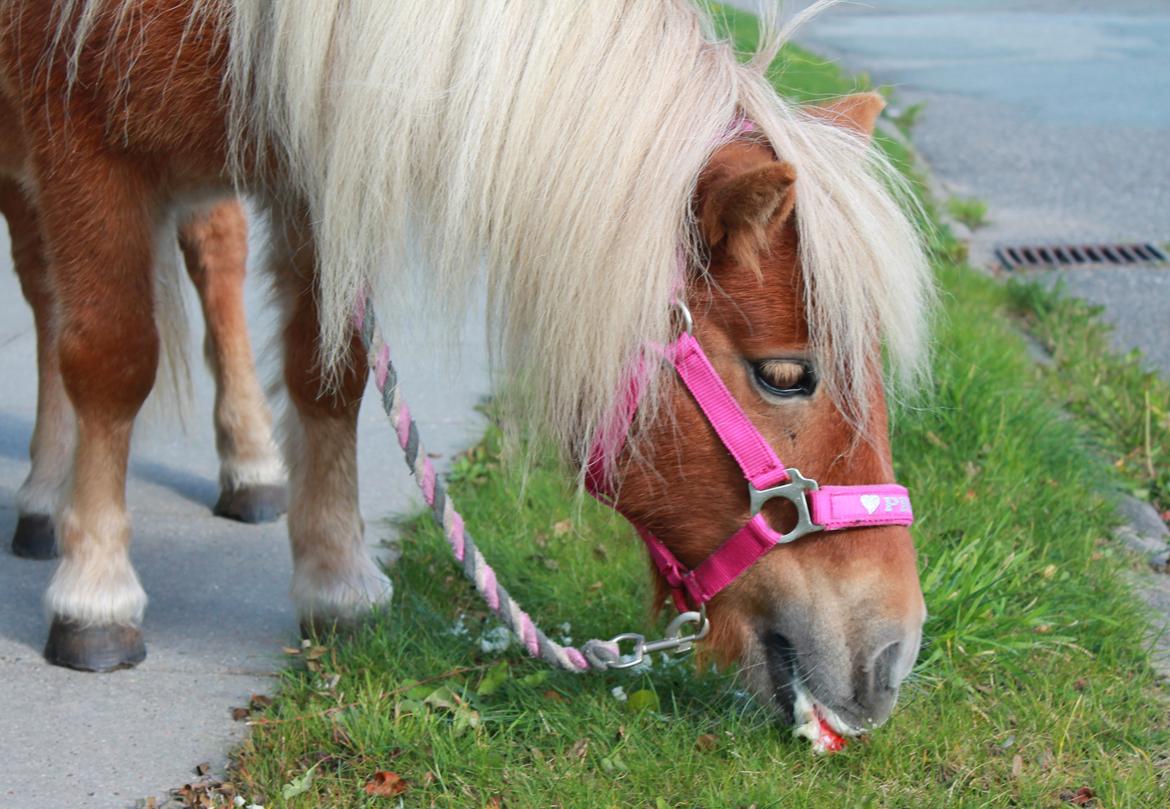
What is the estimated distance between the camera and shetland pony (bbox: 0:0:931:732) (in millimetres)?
2156

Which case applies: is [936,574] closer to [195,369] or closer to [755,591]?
[755,591]

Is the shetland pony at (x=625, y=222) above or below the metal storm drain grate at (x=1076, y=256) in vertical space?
above

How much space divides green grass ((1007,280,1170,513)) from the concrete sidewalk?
207cm

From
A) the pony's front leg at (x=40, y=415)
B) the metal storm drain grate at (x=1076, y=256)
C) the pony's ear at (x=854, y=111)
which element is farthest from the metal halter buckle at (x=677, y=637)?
the metal storm drain grate at (x=1076, y=256)

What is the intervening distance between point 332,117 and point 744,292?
Result: 2.59 ft

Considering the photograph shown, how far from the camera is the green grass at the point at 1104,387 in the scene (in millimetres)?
4246

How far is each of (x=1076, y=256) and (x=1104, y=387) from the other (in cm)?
208

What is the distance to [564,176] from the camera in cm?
217

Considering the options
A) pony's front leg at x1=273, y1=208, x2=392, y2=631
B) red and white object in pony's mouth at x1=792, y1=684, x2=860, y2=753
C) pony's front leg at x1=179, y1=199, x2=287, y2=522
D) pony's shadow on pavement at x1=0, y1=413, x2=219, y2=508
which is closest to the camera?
red and white object in pony's mouth at x1=792, y1=684, x2=860, y2=753

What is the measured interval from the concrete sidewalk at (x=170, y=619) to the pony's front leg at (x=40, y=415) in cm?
8

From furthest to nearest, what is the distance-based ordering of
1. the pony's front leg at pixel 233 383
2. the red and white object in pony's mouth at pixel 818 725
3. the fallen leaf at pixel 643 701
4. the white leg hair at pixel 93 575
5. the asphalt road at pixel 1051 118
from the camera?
1. the asphalt road at pixel 1051 118
2. the pony's front leg at pixel 233 383
3. the white leg hair at pixel 93 575
4. the fallen leaf at pixel 643 701
5. the red and white object in pony's mouth at pixel 818 725

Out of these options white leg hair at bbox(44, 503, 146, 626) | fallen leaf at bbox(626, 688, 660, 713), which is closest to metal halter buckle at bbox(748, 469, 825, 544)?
fallen leaf at bbox(626, 688, 660, 713)

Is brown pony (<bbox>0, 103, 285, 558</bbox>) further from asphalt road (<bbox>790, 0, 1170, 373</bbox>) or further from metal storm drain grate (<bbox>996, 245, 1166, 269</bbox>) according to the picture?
metal storm drain grate (<bbox>996, 245, 1166, 269</bbox>)

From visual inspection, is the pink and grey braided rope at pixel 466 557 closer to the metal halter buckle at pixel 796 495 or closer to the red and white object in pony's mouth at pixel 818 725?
the red and white object in pony's mouth at pixel 818 725
